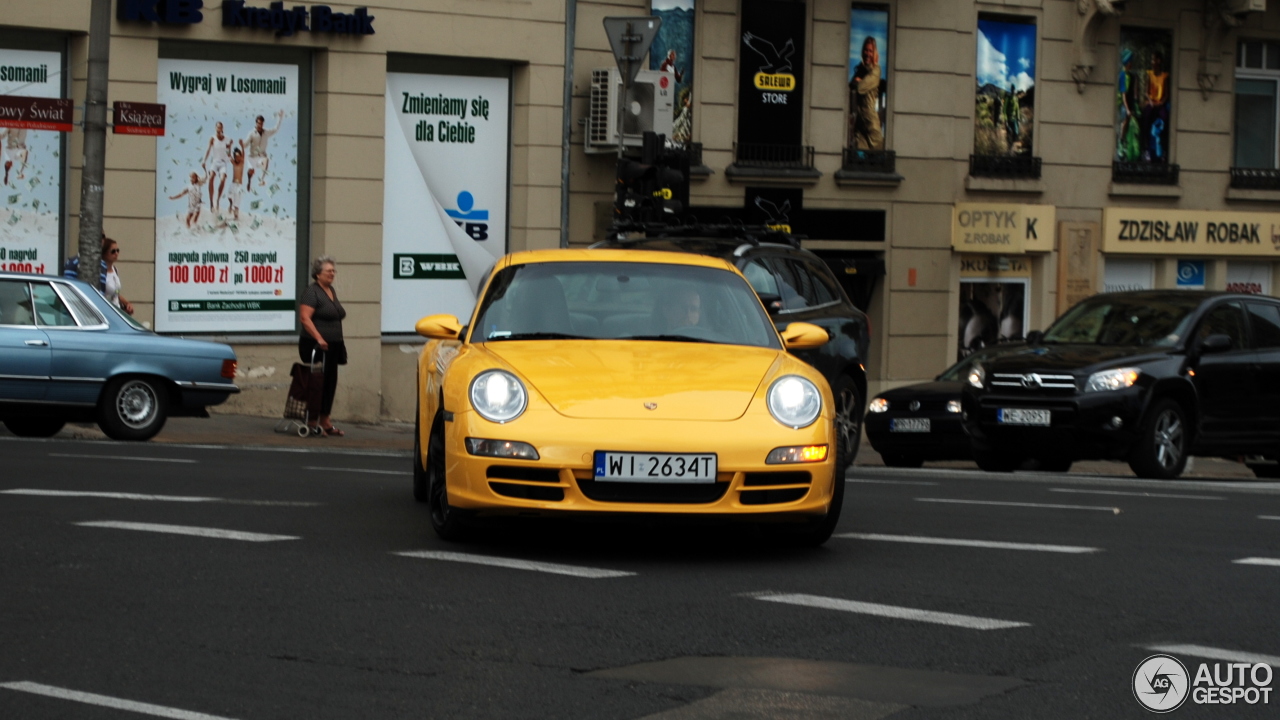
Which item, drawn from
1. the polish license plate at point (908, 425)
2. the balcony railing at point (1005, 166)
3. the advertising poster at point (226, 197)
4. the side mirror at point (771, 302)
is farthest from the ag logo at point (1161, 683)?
the balcony railing at point (1005, 166)

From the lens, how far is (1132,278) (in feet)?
95.7

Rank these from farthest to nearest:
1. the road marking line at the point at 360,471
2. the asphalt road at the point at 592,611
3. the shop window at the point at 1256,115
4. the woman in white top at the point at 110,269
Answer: the shop window at the point at 1256,115
the woman in white top at the point at 110,269
the road marking line at the point at 360,471
the asphalt road at the point at 592,611

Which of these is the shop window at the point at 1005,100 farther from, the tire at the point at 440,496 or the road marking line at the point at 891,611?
the road marking line at the point at 891,611

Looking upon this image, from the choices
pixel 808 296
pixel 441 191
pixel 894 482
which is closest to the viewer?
pixel 894 482

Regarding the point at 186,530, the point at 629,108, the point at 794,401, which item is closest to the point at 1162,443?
the point at 629,108

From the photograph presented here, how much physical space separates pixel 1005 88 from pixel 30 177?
47.1ft

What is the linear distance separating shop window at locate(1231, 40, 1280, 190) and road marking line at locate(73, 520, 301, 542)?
24140 millimetres

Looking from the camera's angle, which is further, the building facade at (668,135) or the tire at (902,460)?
the building facade at (668,135)

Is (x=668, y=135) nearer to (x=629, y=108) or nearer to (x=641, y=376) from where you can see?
(x=629, y=108)

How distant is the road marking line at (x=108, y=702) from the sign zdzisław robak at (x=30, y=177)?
637 inches

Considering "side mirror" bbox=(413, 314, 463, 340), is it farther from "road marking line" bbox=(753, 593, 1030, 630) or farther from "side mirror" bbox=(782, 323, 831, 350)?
"road marking line" bbox=(753, 593, 1030, 630)

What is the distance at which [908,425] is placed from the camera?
18344mm

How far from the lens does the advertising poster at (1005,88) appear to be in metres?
27.5

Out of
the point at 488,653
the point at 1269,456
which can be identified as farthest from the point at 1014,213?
the point at 488,653
